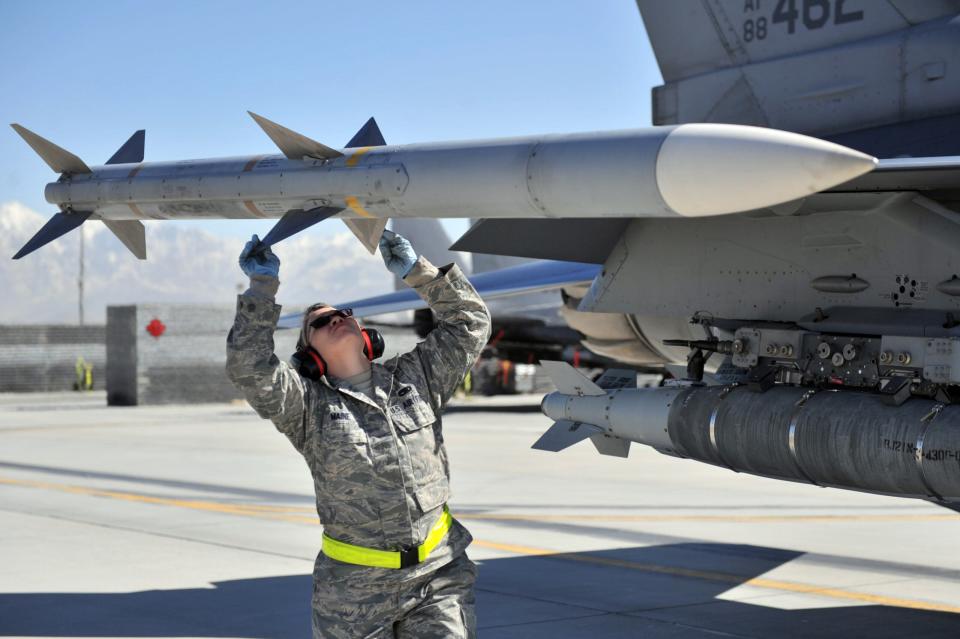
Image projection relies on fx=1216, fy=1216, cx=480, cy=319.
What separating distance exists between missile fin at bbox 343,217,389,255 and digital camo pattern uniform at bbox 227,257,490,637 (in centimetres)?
174

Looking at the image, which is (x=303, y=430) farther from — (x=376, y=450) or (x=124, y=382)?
(x=124, y=382)

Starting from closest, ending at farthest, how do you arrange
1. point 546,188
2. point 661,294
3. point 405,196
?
point 546,188
point 405,196
point 661,294

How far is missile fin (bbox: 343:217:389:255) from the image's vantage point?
21.0 ft

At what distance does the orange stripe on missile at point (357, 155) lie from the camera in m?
5.93

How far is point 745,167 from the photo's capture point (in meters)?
4.38

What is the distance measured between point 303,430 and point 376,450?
316mm

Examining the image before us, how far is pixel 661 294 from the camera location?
7980 mm

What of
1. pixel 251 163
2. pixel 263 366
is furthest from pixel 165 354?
pixel 263 366

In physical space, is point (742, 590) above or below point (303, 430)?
below

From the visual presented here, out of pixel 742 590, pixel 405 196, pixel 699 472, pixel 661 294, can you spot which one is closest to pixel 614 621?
pixel 742 590

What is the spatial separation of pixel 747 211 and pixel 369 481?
9.61 feet

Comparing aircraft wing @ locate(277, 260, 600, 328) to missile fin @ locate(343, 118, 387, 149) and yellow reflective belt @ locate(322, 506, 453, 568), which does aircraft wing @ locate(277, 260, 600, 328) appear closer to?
missile fin @ locate(343, 118, 387, 149)

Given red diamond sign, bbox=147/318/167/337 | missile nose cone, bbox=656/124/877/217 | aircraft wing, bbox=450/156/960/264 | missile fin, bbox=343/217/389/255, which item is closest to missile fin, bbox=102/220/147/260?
missile fin, bbox=343/217/389/255

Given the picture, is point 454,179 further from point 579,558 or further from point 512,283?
point 512,283
